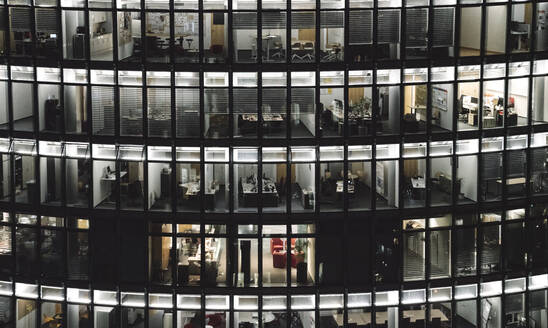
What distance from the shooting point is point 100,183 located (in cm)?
4941

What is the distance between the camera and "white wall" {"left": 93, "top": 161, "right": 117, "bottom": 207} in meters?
49.2

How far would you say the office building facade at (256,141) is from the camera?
48062 millimetres

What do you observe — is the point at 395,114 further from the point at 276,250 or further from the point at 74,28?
the point at 74,28

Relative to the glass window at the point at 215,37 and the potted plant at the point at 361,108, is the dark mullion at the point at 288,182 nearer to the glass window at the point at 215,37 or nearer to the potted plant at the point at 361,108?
the potted plant at the point at 361,108

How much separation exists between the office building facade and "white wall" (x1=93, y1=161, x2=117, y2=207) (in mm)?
67

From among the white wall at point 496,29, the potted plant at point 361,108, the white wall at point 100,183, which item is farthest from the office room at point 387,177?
the white wall at point 100,183

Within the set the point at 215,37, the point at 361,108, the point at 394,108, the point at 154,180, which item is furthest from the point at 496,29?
the point at 154,180

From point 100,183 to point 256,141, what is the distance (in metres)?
7.80

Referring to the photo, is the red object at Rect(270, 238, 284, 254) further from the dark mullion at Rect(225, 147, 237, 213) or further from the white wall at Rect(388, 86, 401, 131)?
the white wall at Rect(388, 86, 401, 131)

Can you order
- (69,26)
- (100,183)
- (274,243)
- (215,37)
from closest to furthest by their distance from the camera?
(215,37)
(69,26)
(274,243)
(100,183)

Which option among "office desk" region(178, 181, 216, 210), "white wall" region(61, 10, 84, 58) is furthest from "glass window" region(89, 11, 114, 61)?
"office desk" region(178, 181, 216, 210)

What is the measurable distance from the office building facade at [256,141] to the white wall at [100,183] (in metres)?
0.07

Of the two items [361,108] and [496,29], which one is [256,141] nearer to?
[361,108]

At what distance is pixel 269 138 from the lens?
48344mm
